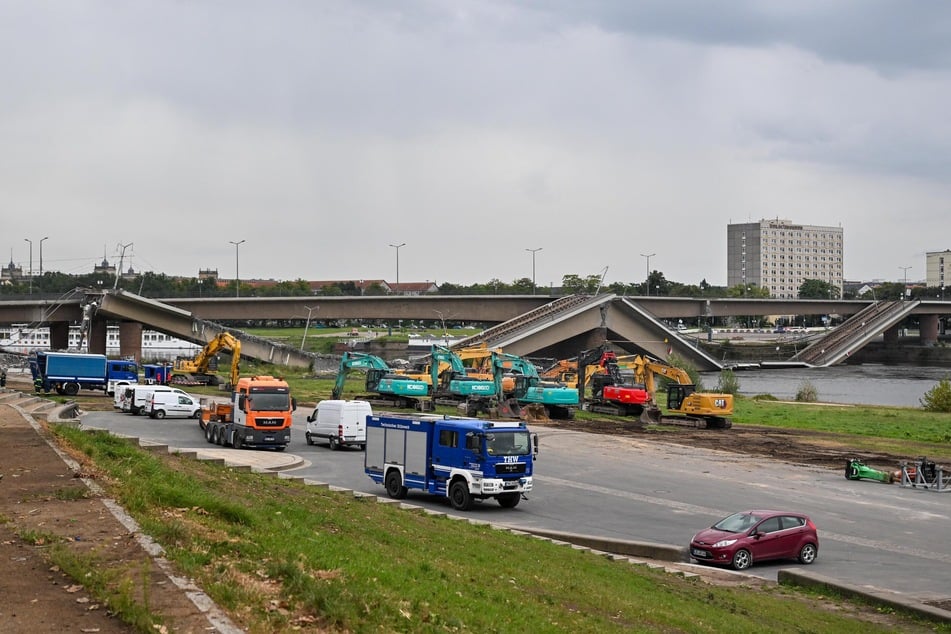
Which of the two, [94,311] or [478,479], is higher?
[94,311]

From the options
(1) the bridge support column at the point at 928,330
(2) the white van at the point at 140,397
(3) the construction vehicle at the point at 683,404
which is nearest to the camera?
(2) the white van at the point at 140,397

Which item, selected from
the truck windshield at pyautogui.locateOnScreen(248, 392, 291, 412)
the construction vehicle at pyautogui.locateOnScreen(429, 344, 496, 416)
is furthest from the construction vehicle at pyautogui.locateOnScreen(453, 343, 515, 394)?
the truck windshield at pyautogui.locateOnScreen(248, 392, 291, 412)

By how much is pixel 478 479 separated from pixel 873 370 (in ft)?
423

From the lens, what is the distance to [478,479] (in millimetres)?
29047

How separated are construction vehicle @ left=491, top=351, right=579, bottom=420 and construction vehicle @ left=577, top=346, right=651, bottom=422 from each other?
8.36ft

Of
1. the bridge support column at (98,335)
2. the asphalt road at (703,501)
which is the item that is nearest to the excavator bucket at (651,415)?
the asphalt road at (703,501)

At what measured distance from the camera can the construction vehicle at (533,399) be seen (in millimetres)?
63750

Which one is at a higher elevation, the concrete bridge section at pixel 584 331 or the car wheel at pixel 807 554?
the concrete bridge section at pixel 584 331

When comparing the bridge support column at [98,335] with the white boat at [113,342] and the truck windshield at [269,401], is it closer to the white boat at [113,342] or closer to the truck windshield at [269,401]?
the white boat at [113,342]

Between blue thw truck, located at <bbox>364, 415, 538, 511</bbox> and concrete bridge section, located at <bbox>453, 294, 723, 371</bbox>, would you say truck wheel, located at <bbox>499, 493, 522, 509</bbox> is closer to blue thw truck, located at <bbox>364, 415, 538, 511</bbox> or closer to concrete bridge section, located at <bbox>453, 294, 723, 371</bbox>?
blue thw truck, located at <bbox>364, 415, 538, 511</bbox>

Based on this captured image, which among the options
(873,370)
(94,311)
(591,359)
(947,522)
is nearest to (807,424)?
(591,359)

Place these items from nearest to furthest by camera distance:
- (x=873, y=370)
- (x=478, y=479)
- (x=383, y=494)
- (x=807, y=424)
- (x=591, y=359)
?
1. (x=478, y=479)
2. (x=383, y=494)
3. (x=807, y=424)
4. (x=591, y=359)
5. (x=873, y=370)

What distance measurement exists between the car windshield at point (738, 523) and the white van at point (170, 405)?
123ft

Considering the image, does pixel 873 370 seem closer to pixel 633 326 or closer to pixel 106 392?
pixel 633 326
